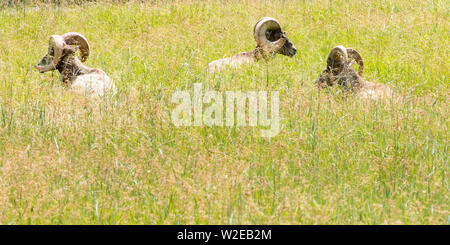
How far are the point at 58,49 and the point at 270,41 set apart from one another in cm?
362

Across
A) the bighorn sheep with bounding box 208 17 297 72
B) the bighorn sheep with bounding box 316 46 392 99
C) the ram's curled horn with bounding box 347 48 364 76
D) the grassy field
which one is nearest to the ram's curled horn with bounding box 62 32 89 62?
the grassy field

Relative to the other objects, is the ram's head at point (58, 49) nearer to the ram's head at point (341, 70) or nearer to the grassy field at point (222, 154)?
the grassy field at point (222, 154)

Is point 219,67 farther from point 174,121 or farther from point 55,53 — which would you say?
point 174,121

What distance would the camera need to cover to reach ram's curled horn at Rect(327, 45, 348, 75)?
7.97 meters

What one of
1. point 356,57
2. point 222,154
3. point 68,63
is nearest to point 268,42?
point 356,57

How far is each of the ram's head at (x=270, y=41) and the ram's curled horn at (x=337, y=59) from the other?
1964mm

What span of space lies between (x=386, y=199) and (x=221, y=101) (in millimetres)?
2514

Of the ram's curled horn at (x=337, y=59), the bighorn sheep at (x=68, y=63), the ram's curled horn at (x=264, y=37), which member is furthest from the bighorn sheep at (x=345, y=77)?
the bighorn sheep at (x=68, y=63)

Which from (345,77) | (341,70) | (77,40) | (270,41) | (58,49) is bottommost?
(345,77)

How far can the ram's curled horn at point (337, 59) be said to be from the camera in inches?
314

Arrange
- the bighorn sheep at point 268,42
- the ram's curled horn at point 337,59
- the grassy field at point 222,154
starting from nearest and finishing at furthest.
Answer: the grassy field at point 222,154 → the ram's curled horn at point 337,59 → the bighorn sheep at point 268,42

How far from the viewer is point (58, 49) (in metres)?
8.31

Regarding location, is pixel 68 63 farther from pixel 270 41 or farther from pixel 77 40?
pixel 270 41
